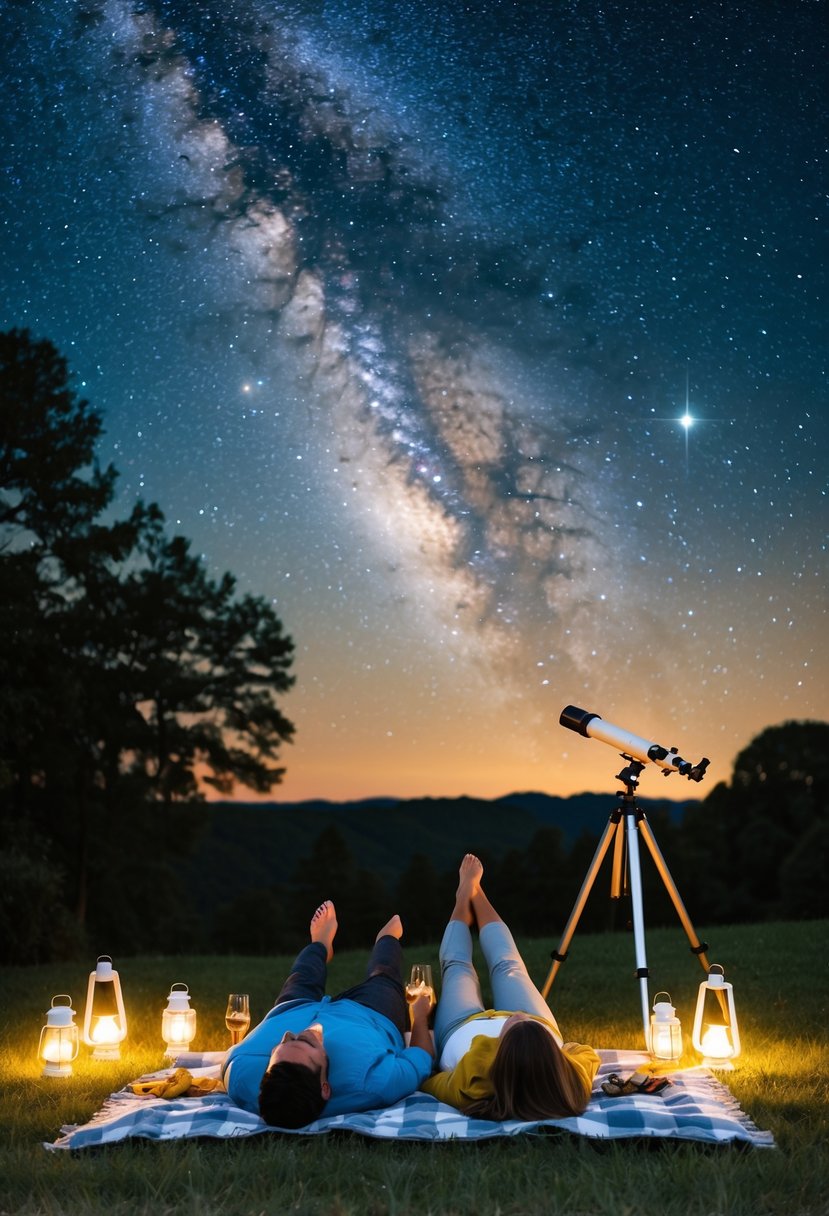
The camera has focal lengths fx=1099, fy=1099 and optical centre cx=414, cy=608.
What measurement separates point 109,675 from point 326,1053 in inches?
648

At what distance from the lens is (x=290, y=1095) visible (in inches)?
161

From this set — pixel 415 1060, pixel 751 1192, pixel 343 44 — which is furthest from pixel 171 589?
pixel 751 1192

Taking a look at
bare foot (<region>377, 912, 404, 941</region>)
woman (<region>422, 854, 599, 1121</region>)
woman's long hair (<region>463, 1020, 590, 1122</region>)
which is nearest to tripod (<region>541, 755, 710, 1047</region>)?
woman (<region>422, 854, 599, 1121</region>)

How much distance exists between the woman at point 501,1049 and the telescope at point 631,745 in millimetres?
1265

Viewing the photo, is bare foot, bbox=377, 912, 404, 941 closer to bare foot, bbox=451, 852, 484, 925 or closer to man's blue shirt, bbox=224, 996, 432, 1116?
bare foot, bbox=451, 852, 484, 925

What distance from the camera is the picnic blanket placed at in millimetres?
4113

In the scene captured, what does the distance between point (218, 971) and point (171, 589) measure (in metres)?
10.8

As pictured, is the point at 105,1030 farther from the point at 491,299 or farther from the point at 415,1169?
the point at 491,299

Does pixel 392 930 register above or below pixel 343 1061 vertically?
above

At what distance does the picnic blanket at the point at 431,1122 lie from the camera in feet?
13.5

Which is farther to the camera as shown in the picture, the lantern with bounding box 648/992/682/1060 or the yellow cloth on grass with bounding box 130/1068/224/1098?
the lantern with bounding box 648/992/682/1060

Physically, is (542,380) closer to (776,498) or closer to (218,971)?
(776,498)

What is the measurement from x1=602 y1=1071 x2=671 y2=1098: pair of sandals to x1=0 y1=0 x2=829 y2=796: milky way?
6.31 meters

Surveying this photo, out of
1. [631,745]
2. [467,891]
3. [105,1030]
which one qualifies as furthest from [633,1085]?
[105,1030]
